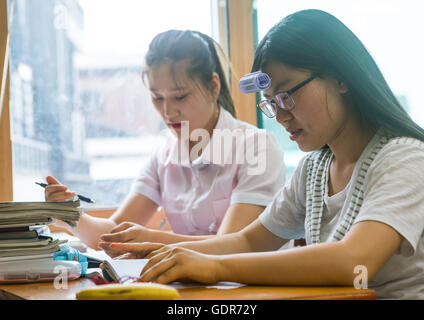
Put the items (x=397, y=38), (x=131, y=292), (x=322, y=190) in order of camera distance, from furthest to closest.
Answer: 1. (x=397, y=38)
2. (x=322, y=190)
3. (x=131, y=292)

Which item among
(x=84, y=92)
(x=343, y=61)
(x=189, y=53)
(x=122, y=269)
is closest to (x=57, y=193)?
(x=122, y=269)

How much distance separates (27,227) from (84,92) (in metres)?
1.30

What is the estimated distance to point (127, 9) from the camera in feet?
7.55

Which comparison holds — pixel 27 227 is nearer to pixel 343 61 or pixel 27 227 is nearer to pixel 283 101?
pixel 283 101

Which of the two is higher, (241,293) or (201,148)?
(201,148)

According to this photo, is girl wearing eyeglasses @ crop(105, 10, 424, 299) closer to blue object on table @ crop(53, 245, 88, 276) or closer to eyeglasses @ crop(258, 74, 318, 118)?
eyeglasses @ crop(258, 74, 318, 118)

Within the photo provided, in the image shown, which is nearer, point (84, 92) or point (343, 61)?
point (343, 61)

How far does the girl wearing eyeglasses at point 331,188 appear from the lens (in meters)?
0.89

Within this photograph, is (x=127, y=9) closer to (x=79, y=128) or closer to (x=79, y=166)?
(x=79, y=128)

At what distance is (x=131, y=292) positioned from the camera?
740 mm

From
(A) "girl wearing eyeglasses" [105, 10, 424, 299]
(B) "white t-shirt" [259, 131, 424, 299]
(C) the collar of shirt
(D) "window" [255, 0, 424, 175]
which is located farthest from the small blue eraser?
(D) "window" [255, 0, 424, 175]

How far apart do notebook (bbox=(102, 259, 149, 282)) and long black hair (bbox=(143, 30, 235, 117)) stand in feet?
2.67
